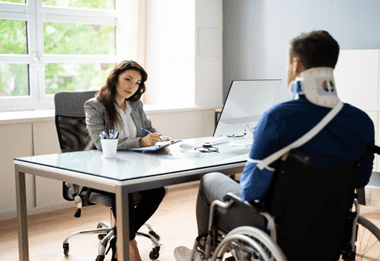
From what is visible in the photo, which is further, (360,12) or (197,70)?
(197,70)

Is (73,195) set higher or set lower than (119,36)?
lower

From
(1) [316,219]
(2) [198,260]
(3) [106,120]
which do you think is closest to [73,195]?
(3) [106,120]

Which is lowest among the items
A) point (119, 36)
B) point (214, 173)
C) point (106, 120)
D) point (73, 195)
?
point (73, 195)

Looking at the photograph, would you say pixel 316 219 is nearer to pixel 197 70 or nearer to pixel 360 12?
pixel 360 12

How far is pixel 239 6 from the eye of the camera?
5145 mm

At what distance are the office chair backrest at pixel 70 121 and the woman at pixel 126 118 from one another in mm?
155

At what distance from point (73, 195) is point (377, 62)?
263cm

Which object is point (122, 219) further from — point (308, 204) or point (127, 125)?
point (127, 125)

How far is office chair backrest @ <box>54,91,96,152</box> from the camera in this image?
2.92 m

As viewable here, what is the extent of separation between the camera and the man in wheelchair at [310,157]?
5.46ft

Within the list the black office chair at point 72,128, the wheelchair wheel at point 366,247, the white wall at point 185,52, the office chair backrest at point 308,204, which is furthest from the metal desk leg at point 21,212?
the white wall at point 185,52

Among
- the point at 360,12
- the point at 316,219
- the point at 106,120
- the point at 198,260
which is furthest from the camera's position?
the point at 360,12

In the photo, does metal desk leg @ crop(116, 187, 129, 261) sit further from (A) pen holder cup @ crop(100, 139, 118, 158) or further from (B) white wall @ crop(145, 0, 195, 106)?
(B) white wall @ crop(145, 0, 195, 106)

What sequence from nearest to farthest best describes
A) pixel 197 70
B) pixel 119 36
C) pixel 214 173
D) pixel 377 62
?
pixel 214 173
pixel 377 62
pixel 197 70
pixel 119 36
